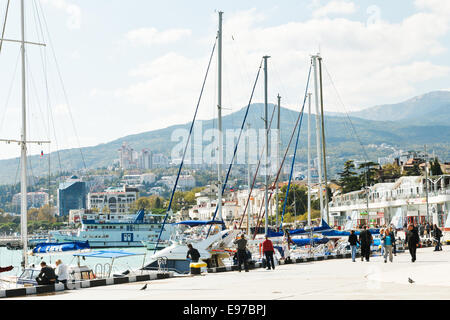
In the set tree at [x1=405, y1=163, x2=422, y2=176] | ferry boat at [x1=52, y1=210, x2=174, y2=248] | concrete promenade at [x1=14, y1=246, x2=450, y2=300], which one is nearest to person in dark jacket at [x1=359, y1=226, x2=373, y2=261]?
concrete promenade at [x1=14, y1=246, x2=450, y2=300]

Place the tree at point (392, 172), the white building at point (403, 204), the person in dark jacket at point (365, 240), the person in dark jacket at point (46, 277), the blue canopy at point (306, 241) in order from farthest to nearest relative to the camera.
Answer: the tree at point (392, 172) < the white building at point (403, 204) < the blue canopy at point (306, 241) < the person in dark jacket at point (365, 240) < the person in dark jacket at point (46, 277)

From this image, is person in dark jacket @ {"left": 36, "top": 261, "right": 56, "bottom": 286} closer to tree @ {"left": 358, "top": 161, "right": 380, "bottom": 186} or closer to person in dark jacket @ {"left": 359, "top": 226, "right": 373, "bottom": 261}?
person in dark jacket @ {"left": 359, "top": 226, "right": 373, "bottom": 261}

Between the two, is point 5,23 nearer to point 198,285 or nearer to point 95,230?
point 198,285

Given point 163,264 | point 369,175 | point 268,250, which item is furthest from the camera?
point 369,175

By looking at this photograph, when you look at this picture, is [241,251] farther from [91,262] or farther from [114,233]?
[114,233]

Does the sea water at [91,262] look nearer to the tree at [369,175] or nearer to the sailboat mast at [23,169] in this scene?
the sailboat mast at [23,169]

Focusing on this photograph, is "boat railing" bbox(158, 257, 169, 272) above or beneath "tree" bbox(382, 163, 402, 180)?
beneath

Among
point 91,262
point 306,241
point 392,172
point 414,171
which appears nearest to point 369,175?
point 414,171

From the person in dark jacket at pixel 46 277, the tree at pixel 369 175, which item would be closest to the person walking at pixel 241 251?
the person in dark jacket at pixel 46 277

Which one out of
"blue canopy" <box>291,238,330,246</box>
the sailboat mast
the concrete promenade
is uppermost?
the sailboat mast

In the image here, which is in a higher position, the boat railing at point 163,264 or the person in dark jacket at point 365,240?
the person in dark jacket at point 365,240

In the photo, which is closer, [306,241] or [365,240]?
[365,240]
